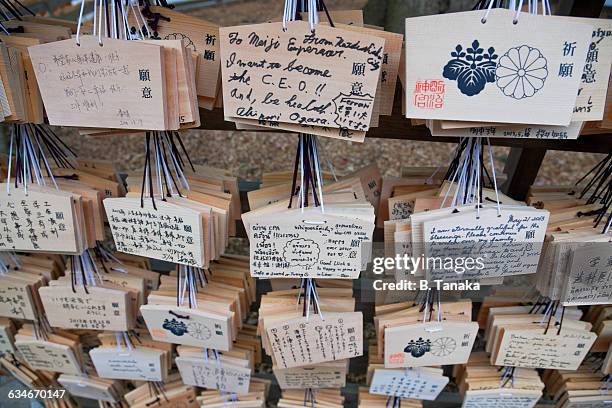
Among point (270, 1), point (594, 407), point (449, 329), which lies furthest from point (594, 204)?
point (270, 1)

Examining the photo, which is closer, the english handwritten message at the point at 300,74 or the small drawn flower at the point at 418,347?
the english handwritten message at the point at 300,74

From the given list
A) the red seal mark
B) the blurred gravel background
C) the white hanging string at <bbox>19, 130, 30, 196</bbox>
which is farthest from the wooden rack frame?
the blurred gravel background

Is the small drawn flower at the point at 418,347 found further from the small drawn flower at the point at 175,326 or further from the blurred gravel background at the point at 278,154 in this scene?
the blurred gravel background at the point at 278,154

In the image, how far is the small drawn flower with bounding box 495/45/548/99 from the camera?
2.27ft

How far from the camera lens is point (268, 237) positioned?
906mm

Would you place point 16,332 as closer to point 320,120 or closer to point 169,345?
point 169,345

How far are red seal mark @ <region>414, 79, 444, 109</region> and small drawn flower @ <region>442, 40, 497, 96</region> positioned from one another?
23mm

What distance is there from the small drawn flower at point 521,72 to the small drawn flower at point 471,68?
16mm

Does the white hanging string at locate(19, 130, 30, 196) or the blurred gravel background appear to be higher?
the white hanging string at locate(19, 130, 30, 196)

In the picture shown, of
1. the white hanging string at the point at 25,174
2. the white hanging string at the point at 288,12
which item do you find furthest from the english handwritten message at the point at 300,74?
the white hanging string at the point at 25,174

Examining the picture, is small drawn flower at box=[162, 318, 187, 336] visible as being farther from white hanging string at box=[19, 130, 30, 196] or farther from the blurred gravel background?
the blurred gravel background

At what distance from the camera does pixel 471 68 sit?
2.31 ft

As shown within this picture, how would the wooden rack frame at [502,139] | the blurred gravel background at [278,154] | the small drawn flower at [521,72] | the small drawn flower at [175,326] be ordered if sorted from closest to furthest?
the small drawn flower at [521,72] → the wooden rack frame at [502,139] → the small drawn flower at [175,326] → the blurred gravel background at [278,154]

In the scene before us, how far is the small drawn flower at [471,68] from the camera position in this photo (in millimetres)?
693
